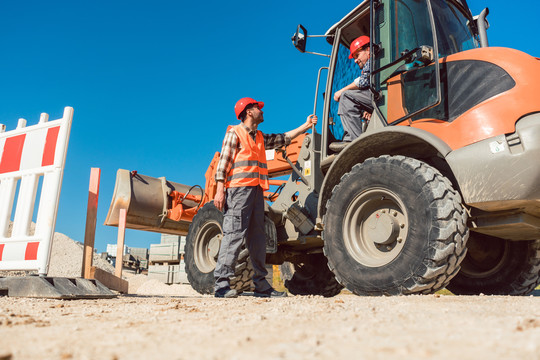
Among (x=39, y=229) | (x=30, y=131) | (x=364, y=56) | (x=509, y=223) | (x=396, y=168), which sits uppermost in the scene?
(x=364, y=56)

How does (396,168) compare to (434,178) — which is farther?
(396,168)

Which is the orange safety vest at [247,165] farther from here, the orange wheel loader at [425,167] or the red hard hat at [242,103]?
the orange wheel loader at [425,167]

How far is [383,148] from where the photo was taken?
3.74m

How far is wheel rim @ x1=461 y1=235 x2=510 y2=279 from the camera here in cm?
392

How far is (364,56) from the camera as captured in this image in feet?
14.0

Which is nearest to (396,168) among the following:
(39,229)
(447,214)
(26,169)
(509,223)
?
(447,214)

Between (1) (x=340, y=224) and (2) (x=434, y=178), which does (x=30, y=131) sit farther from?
(2) (x=434, y=178)

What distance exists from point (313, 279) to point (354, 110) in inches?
99.9

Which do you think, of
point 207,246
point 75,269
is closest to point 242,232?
point 207,246

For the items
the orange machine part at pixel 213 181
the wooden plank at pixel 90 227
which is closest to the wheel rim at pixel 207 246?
the orange machine part at pixel 213 181

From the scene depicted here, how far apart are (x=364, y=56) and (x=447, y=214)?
2.04 metres

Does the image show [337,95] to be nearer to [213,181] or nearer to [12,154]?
[213,181]

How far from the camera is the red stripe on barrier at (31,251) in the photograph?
3.69 meters

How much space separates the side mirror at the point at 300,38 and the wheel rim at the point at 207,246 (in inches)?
93.3
